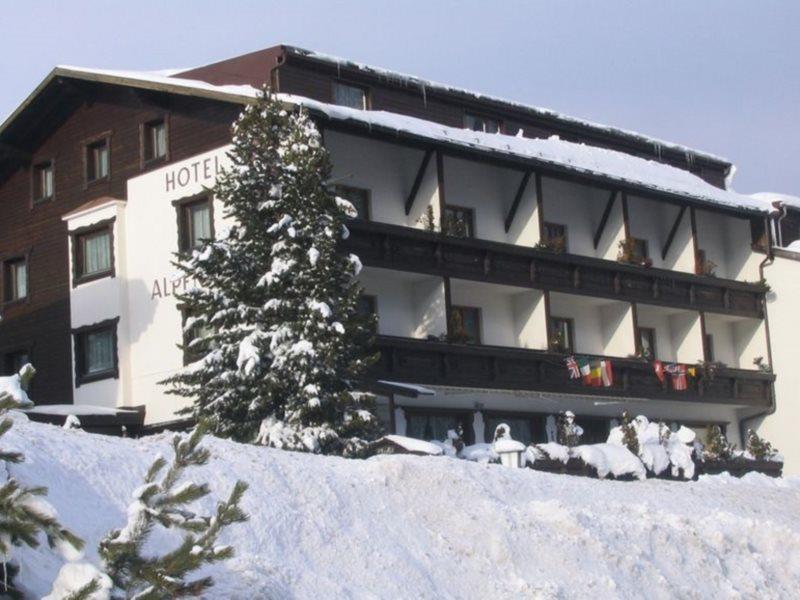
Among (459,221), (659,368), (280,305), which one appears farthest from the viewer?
(659,368)

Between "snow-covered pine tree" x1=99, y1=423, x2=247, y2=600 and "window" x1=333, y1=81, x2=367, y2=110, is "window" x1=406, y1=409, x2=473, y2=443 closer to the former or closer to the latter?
"window" x1=333, y1=81, x2=367, y2=110

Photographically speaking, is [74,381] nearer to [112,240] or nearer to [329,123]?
[112,240]

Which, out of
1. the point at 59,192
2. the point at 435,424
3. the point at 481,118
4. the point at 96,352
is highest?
the point at 481,118

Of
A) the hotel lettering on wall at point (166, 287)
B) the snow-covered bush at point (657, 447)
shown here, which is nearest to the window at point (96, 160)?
the hotel lettering on wall at point (166, 287)

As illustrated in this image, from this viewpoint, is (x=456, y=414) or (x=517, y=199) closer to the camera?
(x=456, y=414)

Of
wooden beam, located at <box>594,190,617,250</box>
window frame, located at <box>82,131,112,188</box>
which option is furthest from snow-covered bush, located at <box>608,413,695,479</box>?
window frame, located at <box>82,131,112,188</box>

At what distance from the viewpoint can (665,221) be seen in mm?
38281

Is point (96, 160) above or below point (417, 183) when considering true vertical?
above

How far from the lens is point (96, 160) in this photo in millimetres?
33781

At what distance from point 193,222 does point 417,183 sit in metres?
4.78

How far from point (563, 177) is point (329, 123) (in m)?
7.61

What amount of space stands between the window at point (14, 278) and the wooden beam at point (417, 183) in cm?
982

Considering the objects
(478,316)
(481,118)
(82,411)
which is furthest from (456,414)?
(481,118)

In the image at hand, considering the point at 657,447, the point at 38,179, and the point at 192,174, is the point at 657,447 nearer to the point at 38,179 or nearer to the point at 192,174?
the point at 192,174
